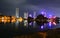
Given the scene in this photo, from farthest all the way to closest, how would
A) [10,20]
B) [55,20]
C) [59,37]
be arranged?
[55,20] < [10,20] < [59,37]

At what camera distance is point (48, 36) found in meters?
31.9

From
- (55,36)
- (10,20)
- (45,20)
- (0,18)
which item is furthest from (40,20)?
(55,36)

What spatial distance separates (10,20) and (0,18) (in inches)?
627

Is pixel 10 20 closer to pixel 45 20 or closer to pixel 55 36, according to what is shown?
pixel 45 20

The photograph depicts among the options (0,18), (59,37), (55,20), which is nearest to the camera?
(59,37)

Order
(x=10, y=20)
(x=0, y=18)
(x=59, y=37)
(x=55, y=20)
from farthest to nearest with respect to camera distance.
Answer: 1. (x=55, y=20)
2. (x=10, y=20)
3. (x=0, y=18)
4. (x=59, y=37)

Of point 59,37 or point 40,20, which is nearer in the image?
point 59,37

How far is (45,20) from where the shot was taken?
195 metres

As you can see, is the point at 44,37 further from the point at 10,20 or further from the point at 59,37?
the point at 10,20

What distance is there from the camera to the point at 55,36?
32.8 meters

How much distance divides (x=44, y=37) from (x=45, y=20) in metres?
164

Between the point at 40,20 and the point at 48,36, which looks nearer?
the point at 48,36

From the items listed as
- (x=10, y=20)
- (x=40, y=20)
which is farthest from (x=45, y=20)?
(x=10, y=20)

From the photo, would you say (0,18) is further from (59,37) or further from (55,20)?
(59,37)
